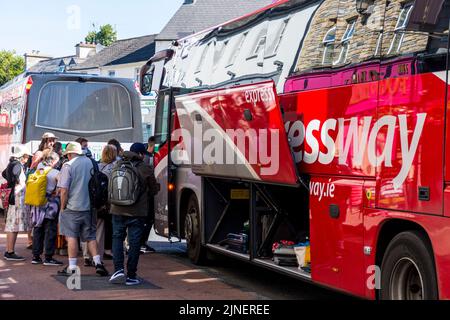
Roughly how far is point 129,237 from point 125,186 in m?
0.66

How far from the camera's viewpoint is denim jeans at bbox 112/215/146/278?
10.1 m

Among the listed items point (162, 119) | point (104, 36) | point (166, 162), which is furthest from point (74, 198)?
point (104, 36)

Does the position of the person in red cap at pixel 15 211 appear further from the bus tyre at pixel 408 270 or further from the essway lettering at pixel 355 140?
the bus tyre at pixel 408 270

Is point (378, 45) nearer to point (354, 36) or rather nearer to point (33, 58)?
point (354, 36)

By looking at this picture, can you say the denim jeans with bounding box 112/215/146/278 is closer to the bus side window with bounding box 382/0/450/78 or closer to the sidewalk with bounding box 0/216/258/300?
the sidewalk with bounding box 0/216/258/300

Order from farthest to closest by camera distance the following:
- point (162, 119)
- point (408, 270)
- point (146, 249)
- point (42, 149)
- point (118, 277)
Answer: point (146, 249) < point (162, 119) < point (42, 149) < point (118, 277) < point (408, 270)

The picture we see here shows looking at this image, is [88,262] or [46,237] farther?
[46,237]

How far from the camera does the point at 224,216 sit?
11883 mm

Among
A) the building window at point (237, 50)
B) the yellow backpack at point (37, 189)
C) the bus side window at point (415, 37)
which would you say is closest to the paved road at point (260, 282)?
the yellow backpack at point (37, 189)

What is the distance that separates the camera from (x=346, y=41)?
7.85 m

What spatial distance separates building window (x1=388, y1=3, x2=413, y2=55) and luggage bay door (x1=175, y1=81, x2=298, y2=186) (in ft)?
6.84

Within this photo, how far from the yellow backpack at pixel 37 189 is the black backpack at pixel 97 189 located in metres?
1.50

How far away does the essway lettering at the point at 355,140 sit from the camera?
666 centimetres
